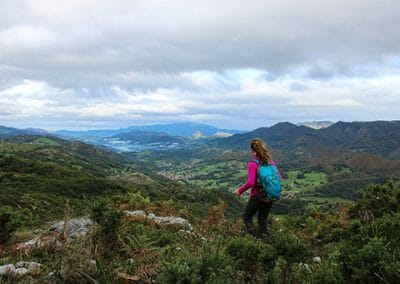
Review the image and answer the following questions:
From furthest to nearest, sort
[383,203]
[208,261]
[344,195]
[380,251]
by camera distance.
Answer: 1. [344,195]
2. [383,203]
3. [208,261]
4. [380,251]

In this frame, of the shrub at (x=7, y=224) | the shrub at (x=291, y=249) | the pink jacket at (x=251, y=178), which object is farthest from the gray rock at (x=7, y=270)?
the pink jacket at (x=251, y=178)

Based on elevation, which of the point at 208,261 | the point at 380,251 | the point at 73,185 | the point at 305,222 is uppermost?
the point at 380,251

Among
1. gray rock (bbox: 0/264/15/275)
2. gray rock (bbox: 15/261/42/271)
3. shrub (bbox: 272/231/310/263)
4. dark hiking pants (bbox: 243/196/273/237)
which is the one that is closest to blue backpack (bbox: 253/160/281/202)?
dark hiking pants (bbox: 243/196/273/237)

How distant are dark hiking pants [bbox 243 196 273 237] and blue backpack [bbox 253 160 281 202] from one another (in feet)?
0.79

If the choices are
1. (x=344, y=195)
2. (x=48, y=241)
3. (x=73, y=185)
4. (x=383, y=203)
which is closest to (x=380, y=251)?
(x=48, y=241)

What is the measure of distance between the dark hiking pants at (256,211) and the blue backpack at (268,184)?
0.79 ft

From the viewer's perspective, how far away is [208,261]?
4438mm

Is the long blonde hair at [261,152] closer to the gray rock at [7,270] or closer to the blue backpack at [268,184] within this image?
the blue backpack at [268,184]

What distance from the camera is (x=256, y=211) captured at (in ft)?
33.2

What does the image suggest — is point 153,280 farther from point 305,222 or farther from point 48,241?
point 305,222

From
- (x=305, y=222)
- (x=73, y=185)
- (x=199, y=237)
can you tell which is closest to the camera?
(x=199, y=237)

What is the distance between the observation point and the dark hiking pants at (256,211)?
993 centimetres

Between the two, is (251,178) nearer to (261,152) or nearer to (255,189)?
(255,189)

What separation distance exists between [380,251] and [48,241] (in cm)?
556
